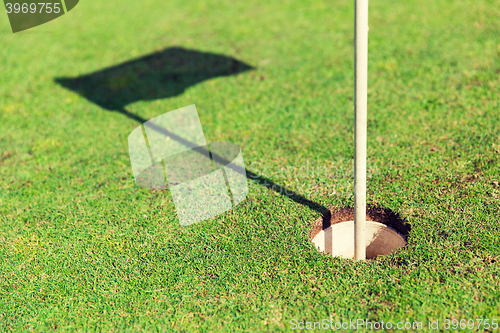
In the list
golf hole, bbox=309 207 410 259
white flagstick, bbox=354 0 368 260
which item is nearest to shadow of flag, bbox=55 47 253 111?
golf hole, bbox=309 207 410 259

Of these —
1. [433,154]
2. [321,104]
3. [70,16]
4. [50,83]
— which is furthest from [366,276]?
[70,16]

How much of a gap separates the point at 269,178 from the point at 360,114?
5.20ft

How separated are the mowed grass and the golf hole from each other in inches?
4.1

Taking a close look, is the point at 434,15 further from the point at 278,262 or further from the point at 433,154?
the point at 278,262

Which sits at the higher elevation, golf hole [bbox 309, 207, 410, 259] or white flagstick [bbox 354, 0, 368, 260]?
white flagstick [bbox 354, 0, 368, 260]

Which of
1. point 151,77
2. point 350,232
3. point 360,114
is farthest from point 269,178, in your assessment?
point 151,77

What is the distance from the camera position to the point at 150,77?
6953 mm

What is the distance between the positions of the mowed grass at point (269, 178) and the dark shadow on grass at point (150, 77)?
0.18m

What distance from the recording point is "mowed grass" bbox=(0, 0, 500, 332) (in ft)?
11.1

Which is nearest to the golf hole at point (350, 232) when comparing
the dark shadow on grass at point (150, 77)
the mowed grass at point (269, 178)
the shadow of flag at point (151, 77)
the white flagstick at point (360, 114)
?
the mowed grass at point (269, 178)

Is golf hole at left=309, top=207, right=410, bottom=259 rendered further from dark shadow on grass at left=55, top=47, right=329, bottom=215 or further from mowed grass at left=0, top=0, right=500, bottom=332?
dark shadow on grass at left=55, top=47, right=329, bottom=215

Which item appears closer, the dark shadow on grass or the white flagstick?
the white flagstick

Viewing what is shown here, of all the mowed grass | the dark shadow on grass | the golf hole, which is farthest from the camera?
the dark shadow on grass

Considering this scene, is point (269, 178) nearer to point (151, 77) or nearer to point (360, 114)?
point (360, 114)
